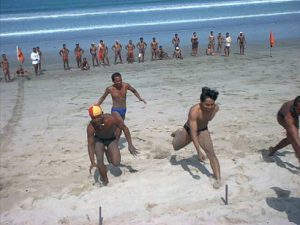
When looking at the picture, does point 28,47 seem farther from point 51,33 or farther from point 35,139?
point 35,139

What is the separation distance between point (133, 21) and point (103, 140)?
34.9m

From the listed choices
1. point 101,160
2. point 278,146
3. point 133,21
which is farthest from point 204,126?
point 133,21

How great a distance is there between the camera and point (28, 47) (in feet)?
89.0

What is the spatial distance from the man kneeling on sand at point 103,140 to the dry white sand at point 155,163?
45cm

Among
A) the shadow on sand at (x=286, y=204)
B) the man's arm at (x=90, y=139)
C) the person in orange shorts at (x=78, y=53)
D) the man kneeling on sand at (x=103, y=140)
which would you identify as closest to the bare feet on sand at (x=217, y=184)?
the shadow on sand at (x=286, y=204)

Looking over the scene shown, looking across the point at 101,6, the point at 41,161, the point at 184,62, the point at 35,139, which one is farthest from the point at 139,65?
the point at 101,6

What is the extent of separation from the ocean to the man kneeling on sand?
19.1 meters

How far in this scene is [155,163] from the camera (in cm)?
767

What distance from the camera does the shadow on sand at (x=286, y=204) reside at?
18.6ft

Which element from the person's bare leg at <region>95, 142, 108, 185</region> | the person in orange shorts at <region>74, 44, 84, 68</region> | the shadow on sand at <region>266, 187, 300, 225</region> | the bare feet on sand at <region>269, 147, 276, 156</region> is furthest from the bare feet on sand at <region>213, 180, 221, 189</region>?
the person in orange shorts at <region>74, 44, 84, 68</region>

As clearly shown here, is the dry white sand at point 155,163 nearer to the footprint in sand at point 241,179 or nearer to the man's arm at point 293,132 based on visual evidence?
the footprint in sand at point 241,179

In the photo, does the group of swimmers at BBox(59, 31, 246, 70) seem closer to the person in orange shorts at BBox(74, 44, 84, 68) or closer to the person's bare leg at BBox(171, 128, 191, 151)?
the person in orange shorts at BBox(74, 44, 84, 68)

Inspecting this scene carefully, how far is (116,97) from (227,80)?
284 inches

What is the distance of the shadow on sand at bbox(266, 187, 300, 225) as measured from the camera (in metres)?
5.66
